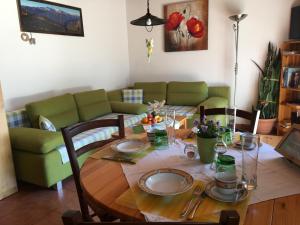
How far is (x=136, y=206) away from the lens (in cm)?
87

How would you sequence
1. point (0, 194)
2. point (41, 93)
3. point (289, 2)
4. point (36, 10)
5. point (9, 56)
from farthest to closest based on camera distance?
point (289, 2) < point (41, 93) < point (36, 10) < point (9, 56) < point (0, 194)

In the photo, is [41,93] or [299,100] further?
[299,100]

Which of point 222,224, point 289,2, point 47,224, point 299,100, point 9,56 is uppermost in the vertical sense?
point 289,2

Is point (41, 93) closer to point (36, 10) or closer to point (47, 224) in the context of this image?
point (36, 10)

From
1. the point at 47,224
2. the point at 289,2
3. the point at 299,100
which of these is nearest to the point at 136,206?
the point at 47,224

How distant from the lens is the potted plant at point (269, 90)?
370 centimetres

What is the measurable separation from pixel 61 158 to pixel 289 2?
12.1 ft

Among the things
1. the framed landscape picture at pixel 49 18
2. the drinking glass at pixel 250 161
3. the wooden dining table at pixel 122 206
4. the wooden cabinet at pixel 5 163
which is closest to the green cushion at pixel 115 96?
the framed landscape picture at pixel 49 18

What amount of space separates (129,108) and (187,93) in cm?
110

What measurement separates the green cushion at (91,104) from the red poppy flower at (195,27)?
1.84 m

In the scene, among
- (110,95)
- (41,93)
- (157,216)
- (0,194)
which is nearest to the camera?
(157,216)

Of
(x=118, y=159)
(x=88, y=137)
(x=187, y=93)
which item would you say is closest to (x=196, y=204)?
(x=118, y=159)

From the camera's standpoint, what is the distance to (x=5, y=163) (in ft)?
7.65

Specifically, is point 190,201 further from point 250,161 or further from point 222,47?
point 222,47
